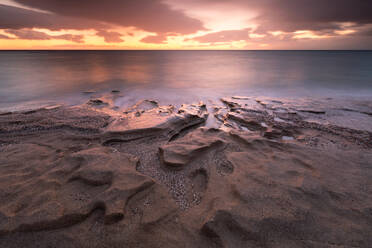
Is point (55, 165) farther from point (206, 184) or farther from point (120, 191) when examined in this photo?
point (206, 184)

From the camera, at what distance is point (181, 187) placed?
2.54 metres

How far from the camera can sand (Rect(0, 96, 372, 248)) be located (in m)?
1.83

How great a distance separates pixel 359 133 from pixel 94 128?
654 cm

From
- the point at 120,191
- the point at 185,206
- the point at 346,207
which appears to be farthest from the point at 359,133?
the point at 120,191

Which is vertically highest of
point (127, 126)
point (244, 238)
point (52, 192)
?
point (127, 126)

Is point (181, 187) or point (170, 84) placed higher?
point (170, 84)

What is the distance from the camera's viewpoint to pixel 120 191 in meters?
2.27

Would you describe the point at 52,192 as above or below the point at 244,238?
above

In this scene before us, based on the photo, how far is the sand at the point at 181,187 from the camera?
1.83 meters

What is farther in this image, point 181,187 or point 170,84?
point 170,84

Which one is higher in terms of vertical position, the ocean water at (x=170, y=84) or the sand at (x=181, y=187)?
the ocean water at (x=170, y=84)

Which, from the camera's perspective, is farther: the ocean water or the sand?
the ocean water

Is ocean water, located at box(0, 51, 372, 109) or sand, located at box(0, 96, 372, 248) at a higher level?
ocean water, located at box(0, 51, 372, 109)

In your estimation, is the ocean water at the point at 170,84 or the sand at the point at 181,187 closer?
the sand at the point at 181,187
